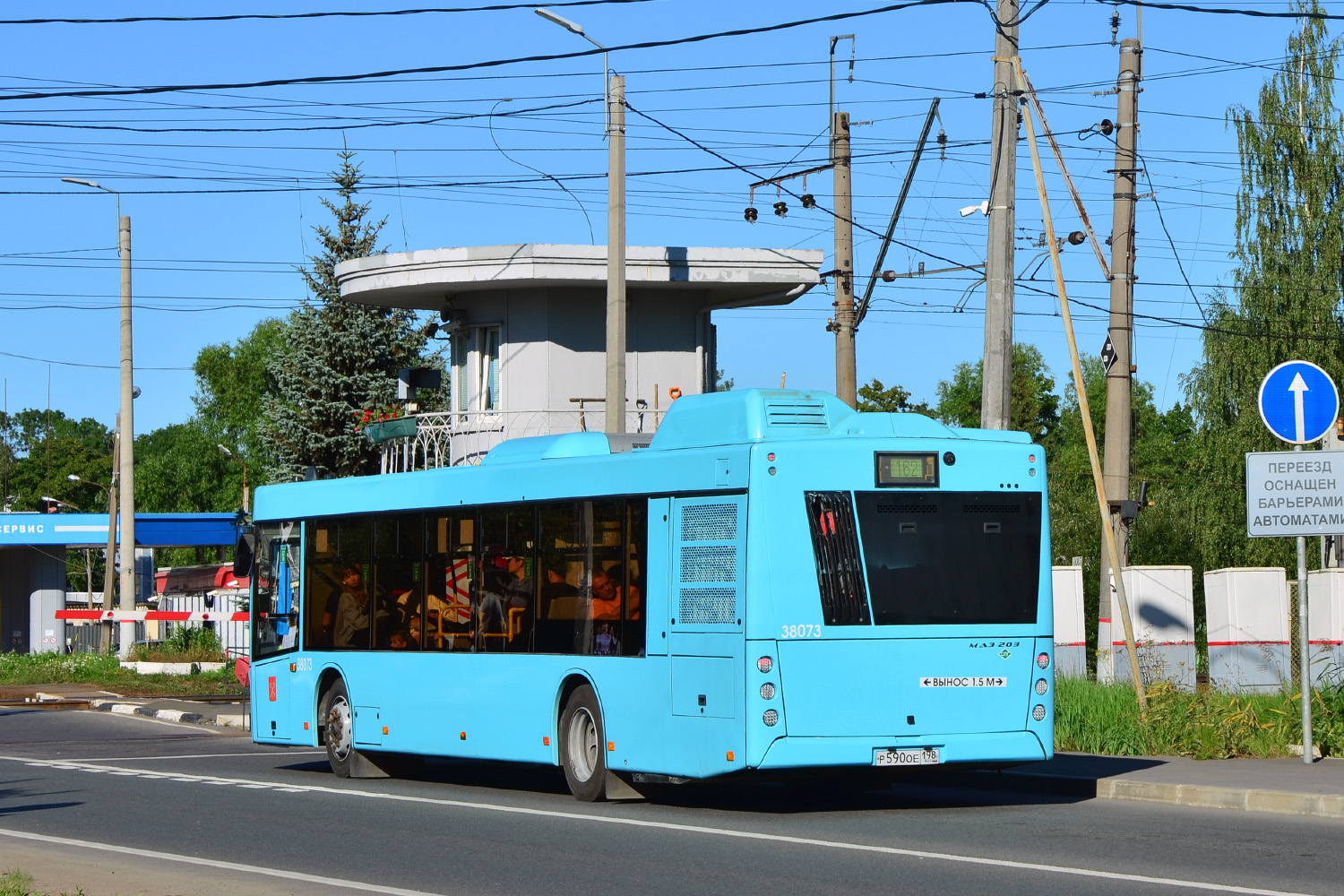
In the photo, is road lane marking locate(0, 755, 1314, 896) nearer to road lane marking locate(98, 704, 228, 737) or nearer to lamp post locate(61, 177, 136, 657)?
road lane marking locate(98, 704, 228, 737)

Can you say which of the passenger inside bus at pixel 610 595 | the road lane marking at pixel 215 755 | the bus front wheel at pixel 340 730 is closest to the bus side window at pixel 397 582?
the bus front wheel at pixel 340 730

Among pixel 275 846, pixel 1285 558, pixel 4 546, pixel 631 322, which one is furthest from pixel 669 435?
pixel 4 546

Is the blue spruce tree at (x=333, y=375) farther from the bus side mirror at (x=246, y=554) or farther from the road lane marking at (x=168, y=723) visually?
the bus side mirror at (x=246, y=554)

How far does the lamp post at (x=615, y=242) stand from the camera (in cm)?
2284

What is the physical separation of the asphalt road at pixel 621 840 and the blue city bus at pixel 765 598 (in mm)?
592

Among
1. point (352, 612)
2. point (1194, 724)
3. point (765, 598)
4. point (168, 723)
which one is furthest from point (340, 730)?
point (168, 723)

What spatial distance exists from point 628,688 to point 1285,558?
25.3m

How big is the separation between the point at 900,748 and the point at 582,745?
2.83 metres

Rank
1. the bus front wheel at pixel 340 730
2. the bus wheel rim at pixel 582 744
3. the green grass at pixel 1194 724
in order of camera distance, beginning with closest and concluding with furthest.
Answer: the bus wheel rim at pixel 582 744 → the green grass at pixel 1194 724 → the bus front wheel at pixel 340 730

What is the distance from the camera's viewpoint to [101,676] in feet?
111

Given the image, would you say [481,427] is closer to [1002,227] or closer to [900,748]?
[1002,227]

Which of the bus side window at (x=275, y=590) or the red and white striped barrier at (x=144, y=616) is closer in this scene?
the bus side window at (x=275, y=590)

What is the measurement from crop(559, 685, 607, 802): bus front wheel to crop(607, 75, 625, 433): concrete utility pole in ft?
27.9

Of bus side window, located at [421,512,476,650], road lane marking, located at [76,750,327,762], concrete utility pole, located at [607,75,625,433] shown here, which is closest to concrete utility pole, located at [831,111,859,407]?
concrete utility pole, located at [607,75,625,433]
